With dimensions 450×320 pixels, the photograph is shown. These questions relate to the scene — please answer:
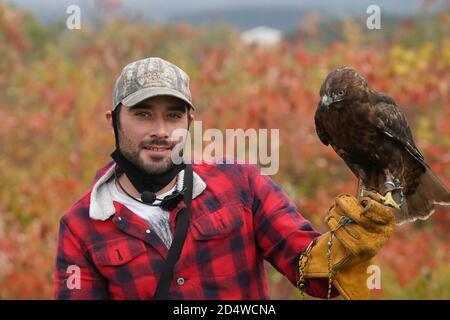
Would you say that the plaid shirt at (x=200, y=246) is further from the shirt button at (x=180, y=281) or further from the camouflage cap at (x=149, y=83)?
the camouflage cap at (x=149, y=83)

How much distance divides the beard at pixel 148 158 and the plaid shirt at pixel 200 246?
0.16 meters

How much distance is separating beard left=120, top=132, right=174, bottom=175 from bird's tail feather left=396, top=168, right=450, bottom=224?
1.17 m

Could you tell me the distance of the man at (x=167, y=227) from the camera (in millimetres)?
3008

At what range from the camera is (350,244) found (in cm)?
279

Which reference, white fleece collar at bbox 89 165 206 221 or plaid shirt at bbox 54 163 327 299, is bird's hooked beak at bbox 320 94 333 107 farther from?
white fleece collar at bbox 89 165 206 221

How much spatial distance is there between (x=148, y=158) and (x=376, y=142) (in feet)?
3.34

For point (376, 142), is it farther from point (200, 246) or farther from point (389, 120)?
point (200, 246)

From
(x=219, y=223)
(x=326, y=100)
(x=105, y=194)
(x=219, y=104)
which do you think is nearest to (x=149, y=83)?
(x=105, y=194)

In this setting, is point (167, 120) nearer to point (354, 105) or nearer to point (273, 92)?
point (354, 105)

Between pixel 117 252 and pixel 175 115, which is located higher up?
pixel 175 115

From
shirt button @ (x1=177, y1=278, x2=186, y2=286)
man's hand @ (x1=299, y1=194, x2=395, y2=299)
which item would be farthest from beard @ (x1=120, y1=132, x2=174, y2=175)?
man's hand @ (x1=299, y1=194, x2=395, y2=299)

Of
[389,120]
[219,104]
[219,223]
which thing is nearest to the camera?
[219,223]

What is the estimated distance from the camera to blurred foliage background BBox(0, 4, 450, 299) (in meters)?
6.39

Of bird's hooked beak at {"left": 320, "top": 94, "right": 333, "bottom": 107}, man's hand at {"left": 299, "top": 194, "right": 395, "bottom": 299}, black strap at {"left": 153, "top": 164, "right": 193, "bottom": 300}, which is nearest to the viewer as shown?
man's hand at {"left": 299, "top": 194, "right": 395, "bottom": 299}
